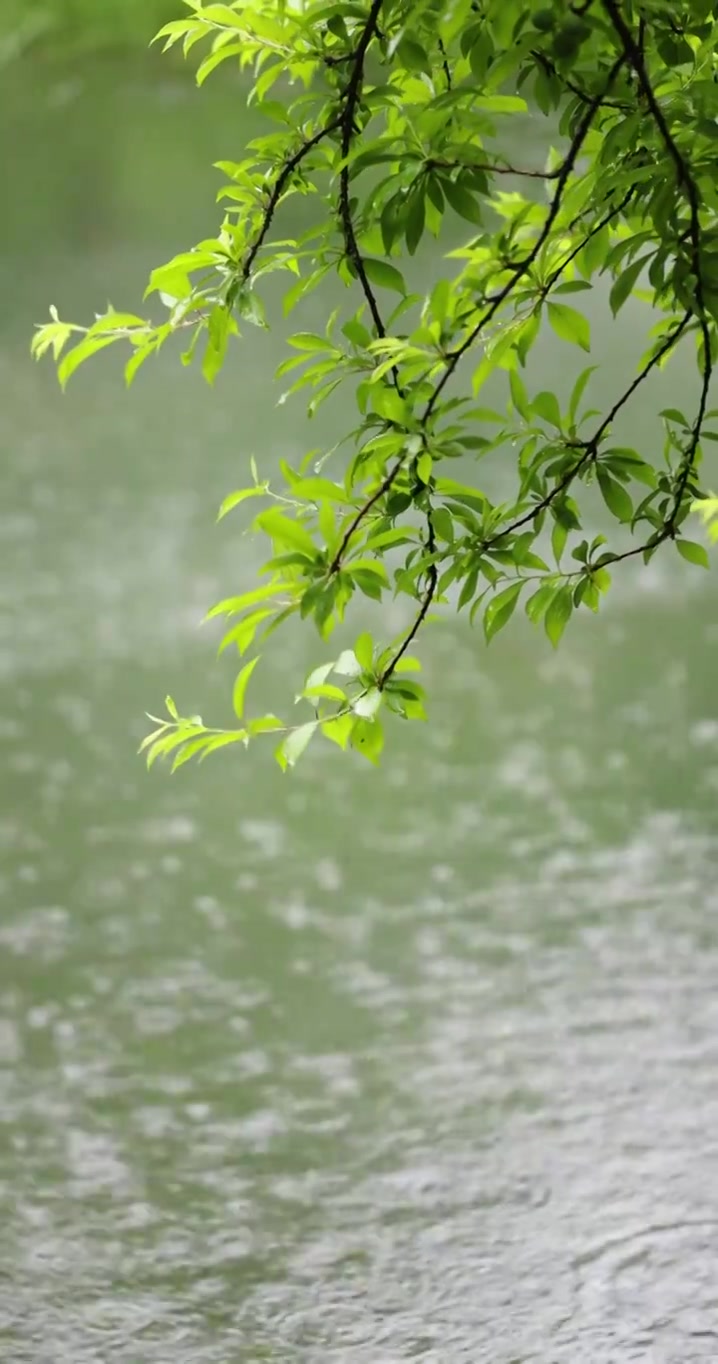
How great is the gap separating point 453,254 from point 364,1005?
148 inches

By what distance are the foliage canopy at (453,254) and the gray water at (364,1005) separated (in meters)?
2.55

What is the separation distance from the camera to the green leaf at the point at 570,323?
6.35 ft

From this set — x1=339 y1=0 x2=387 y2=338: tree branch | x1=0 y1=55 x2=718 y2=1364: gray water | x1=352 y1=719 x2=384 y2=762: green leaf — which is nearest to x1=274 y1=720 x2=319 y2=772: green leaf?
x1=352 y1=719 x2=384 y2=762: green leaf

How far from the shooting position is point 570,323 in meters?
1.96

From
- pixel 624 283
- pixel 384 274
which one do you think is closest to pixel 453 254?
pixel 384 274

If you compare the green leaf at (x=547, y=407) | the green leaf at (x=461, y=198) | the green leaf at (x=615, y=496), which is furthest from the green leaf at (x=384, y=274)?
the green leaf at (x=615, y=496)

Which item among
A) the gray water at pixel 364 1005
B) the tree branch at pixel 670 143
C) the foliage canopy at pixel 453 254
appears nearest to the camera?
the tree branch at pixel 670 143

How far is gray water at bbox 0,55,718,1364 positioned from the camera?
405 centimetres

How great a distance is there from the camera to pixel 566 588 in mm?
2066

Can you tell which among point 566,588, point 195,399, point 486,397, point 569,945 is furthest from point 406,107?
point 195,399

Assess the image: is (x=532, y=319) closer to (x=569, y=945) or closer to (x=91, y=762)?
(x=569, y=945)

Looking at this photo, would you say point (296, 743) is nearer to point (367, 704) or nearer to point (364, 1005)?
point (367, 704)

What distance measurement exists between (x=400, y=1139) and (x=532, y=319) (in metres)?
3.31

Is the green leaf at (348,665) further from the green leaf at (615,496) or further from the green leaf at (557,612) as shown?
the green leaf at (615,496)
